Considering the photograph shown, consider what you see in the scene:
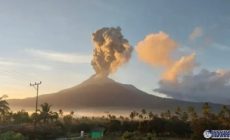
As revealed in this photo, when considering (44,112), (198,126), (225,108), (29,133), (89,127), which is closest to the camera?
(29,133)

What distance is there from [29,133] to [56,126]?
59.2 ft

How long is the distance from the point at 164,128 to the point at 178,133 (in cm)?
360

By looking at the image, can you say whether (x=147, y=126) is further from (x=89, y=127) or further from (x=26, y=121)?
(x=26, y=121)

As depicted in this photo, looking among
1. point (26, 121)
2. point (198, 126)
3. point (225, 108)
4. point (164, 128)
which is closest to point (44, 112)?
point (26, 121)

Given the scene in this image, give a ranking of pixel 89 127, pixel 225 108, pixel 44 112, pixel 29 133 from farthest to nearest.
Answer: pixel 225 108 → pixel 89 127 → pixel 44 112 → pixel 29 133

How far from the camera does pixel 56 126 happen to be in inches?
3656

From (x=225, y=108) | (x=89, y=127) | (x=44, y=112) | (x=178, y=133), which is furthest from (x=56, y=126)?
(x=225, y=108)

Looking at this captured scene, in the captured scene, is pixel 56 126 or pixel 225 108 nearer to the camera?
pixel 56 126

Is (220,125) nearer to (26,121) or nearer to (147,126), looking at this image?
(147,126)

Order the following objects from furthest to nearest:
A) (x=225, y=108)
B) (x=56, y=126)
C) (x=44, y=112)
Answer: (x=225, y=108), (x=44, y=112), (x=56, y=126)

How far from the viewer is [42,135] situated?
7800cm

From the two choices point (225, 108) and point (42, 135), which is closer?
point (42, 135)

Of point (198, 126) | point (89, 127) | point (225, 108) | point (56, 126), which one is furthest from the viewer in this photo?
point (225, 108)

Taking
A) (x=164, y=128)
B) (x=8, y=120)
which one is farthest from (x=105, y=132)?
(x=8, y=120)
